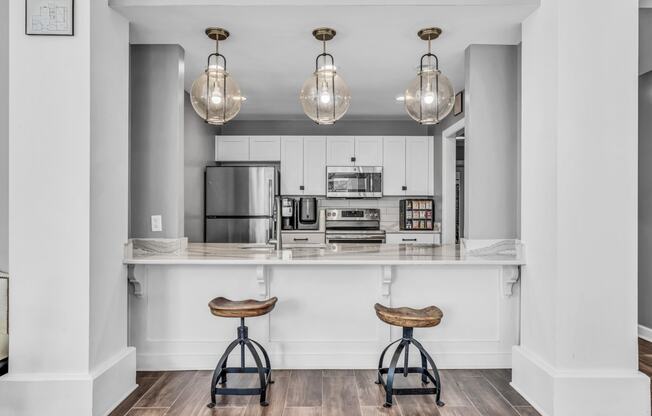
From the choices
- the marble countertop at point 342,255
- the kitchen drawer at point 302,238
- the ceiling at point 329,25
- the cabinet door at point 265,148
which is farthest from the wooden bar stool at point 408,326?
the cabinet door at point 265,148

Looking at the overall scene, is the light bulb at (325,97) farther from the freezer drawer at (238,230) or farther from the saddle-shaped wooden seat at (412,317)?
the freezer drawer at (238,230)

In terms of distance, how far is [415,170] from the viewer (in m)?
5.59

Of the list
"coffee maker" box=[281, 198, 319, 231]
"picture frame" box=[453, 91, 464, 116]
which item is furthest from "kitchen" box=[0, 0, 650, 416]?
"coffee maker" box=[281, 198, 319, 231]

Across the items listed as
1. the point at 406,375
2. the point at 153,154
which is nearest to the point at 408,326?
the point at 406,375

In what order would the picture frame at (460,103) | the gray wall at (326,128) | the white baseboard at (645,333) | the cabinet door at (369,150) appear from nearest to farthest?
the white baseboard at (645,333) → the picture frame at (460,103) → the cabinet door at (369,150) → the gray wall at (326,128)

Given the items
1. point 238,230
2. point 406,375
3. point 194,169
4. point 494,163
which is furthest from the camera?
point 238,230

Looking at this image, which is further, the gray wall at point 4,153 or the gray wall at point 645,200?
the gray wall at point 645,200

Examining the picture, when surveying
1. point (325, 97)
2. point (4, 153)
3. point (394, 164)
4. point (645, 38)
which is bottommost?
point (4, 153)

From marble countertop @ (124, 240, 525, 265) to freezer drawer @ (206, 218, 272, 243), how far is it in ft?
4.75

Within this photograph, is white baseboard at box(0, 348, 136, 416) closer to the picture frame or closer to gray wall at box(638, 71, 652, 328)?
the picture frame

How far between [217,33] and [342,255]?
1.71m

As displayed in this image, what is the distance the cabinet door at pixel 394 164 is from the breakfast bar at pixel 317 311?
277cm

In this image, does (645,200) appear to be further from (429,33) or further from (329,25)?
(329,25)

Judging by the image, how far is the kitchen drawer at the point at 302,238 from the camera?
18.1ft
